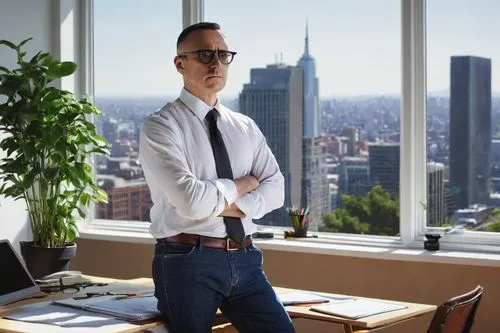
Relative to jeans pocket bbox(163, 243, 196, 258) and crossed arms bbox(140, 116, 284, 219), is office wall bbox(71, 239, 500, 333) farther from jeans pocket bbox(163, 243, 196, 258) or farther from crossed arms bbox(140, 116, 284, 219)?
jeans pocket bbox(163, 243, 196, 258)

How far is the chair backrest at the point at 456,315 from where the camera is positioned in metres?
3.04

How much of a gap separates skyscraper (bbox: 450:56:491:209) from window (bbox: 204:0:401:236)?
36 cm

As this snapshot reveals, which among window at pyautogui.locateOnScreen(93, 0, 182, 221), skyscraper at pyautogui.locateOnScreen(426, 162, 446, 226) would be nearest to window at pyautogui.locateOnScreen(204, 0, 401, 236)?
skyscraper at pyautogui.locateOnScreen(426, 162, 446, 226)

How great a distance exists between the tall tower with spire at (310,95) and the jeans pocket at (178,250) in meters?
2.45

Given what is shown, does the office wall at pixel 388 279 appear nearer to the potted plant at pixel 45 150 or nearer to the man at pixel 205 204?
the potted plant at pixel 45 150

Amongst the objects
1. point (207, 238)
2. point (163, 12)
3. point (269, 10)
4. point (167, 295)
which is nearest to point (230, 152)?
point (207, 238)

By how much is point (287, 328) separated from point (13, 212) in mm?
3464

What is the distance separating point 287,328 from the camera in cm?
322

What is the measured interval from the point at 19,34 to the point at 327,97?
86.7 inches

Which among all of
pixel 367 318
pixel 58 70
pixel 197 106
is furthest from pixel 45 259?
pixel 367 318

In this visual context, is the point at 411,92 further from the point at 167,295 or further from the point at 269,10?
the point at 167,295

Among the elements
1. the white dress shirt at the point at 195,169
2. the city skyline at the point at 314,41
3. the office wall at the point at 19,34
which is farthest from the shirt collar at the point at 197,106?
the office wall at the point at 19,34

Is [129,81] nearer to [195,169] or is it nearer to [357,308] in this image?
[195,169]

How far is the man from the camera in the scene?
3.14m
